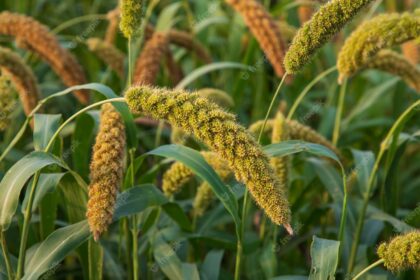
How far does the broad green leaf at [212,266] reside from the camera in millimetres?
3781

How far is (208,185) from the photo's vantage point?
3564mm

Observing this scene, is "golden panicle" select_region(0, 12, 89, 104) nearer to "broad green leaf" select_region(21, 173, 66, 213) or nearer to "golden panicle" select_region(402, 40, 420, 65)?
"broad green leaf" select_region(21, 173, 66, 213)

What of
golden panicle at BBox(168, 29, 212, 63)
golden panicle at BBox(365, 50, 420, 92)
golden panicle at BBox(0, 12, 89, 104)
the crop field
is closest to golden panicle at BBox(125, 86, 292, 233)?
the crop field

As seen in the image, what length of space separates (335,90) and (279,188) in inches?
129

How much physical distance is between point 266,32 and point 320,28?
61.2 inches

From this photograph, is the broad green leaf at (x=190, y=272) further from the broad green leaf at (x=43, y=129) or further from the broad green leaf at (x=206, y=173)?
the broad green leaf at (x=43, y=129)

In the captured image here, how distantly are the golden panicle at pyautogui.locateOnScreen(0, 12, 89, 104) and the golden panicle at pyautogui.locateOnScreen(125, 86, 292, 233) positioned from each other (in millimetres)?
1660

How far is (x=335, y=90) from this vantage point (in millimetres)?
5734

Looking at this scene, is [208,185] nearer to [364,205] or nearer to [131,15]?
[364,205]

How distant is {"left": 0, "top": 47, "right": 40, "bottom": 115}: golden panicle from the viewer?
3.72 metres

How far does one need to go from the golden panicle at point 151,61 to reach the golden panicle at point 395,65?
1239 mm

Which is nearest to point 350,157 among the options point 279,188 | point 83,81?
point 83,81

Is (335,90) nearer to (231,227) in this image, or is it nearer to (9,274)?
(231,227)

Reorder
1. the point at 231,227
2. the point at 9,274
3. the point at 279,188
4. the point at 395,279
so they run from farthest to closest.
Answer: the point at 231,227 → the point at 395,279 → the point at 9,274 → the point at 279,188
